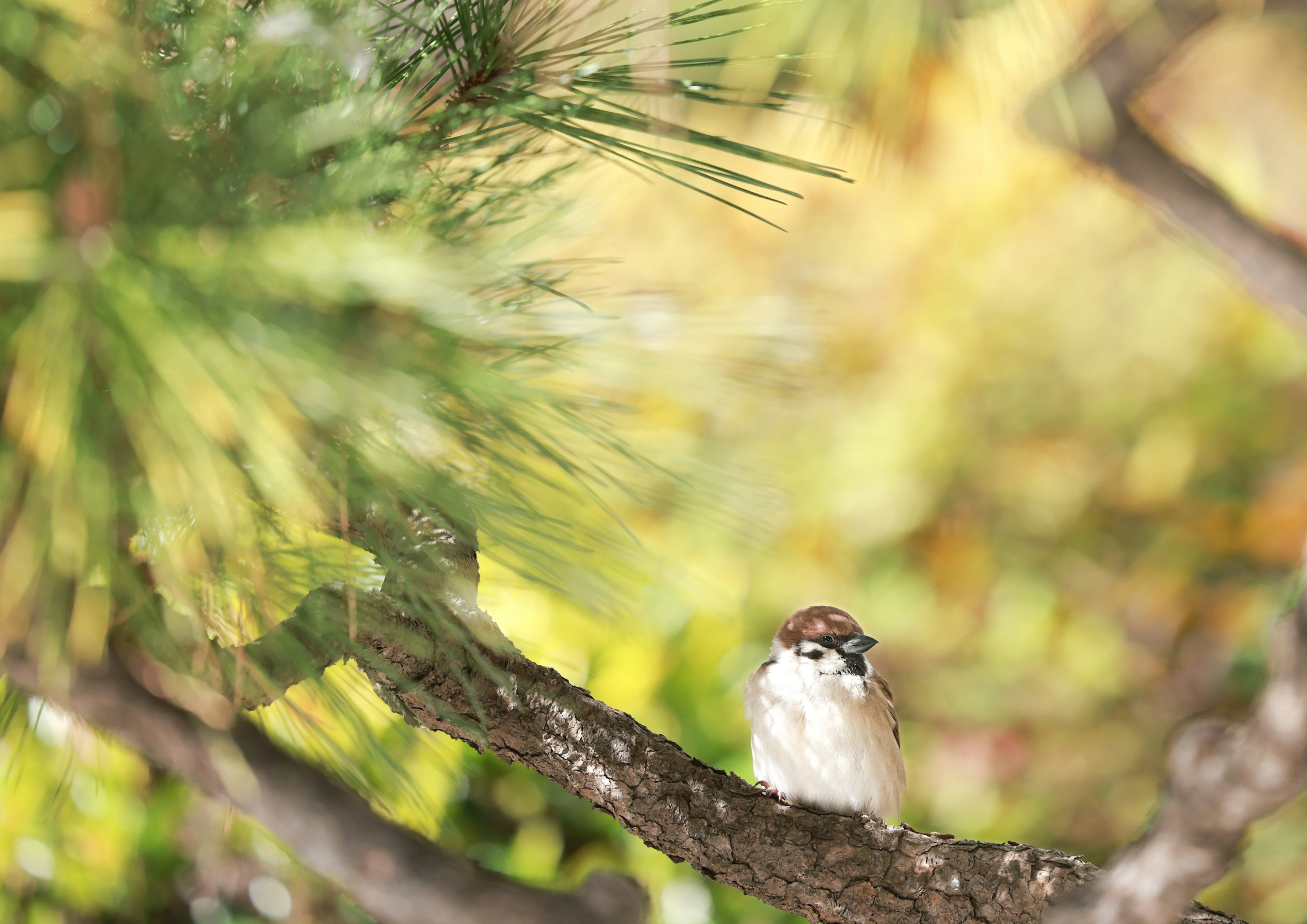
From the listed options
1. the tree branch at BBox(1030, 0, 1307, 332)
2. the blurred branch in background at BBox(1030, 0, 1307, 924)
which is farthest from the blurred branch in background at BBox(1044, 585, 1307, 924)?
the tree branch at BBox(1030, 0, 1307, 332)

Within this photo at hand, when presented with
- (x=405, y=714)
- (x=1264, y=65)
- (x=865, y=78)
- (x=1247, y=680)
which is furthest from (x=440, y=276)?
(x=1264, y=65)

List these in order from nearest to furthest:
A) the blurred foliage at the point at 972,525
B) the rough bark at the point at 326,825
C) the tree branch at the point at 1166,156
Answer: the rough bark at the point at 326,825, the tree branch at the point at 1166,156, the blurred foliage at the point at 972,525

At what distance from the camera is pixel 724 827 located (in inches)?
17.9

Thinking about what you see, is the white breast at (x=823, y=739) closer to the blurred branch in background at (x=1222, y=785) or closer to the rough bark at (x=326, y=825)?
the rough bark at (x=326, y=825)

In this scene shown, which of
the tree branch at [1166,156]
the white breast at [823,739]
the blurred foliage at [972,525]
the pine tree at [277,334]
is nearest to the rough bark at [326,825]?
the pine tree at [277,334]

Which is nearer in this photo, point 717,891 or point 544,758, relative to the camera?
point 544,758

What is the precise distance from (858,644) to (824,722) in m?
0.06

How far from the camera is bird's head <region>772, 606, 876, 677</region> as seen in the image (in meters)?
0.63

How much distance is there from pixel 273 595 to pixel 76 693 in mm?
94

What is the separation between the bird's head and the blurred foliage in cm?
24

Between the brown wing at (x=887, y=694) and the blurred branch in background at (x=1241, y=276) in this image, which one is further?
the brown wing at (x=887, y=694)

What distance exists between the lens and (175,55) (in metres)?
0.34

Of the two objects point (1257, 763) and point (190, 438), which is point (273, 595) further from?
point (1257, 763)

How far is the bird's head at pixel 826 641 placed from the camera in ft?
2.06
